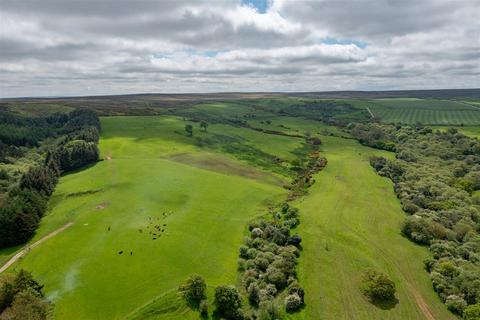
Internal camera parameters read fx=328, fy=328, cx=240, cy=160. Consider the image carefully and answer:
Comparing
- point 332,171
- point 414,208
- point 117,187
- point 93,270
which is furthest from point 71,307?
point 332,171

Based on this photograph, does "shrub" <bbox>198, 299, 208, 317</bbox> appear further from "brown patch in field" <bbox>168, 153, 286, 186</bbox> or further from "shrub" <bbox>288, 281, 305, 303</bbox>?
"brown patch in field" <bbox>168, 153, 286, 186</bbox>

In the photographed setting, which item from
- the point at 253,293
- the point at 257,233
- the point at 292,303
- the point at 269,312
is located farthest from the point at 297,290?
the point at 257,233

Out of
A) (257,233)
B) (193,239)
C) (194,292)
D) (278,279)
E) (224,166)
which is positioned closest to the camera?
(194,292)

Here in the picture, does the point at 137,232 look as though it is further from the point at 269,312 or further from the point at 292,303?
the point at 292,303

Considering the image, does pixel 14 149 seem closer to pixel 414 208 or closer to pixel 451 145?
pixel 414 208

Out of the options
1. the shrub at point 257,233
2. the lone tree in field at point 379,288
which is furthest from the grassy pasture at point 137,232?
the lone tree in field at point 379,288

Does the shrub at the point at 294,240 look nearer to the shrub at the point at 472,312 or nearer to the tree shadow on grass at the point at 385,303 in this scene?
the tree shadow on grass at the point at 385,303
